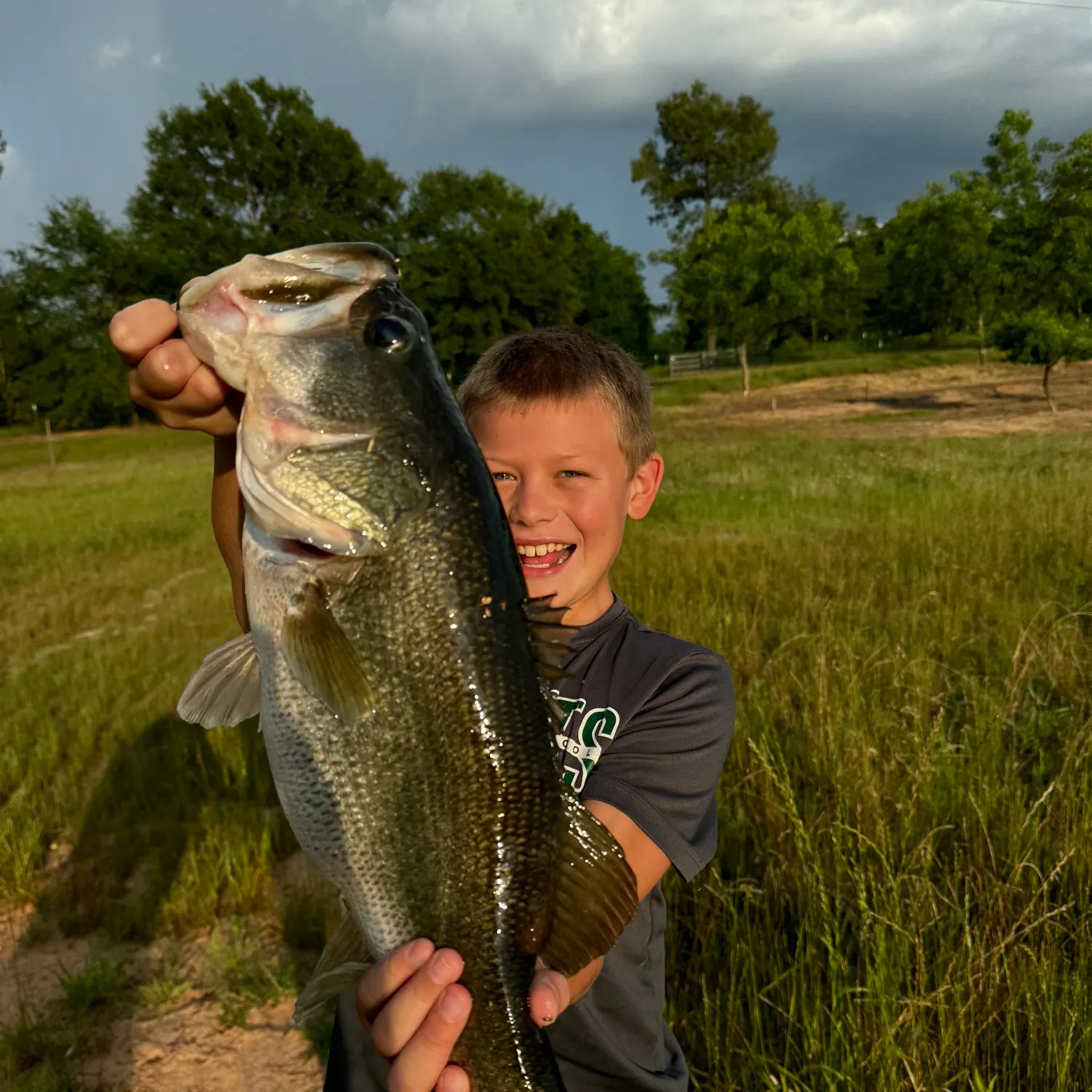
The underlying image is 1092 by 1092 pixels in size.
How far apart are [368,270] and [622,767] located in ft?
4.27

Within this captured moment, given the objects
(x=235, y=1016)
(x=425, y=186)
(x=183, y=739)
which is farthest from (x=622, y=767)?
(x=425, y=186)

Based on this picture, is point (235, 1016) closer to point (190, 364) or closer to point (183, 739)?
point (183, 739)

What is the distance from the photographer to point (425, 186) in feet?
176

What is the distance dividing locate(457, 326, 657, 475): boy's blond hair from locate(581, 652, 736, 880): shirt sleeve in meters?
0.83

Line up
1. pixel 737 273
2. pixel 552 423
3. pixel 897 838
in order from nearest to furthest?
pixel 552 423
pixel 897 838
pixel 737 273

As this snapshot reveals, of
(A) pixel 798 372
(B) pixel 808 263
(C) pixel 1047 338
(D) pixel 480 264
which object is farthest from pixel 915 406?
(D) pixel 480 264

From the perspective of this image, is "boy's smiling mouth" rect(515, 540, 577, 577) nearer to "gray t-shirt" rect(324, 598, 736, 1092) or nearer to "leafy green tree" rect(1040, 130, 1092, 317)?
"gray t-shirt" rect(324, 598, 736, 1092)

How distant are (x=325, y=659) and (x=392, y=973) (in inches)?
23.1

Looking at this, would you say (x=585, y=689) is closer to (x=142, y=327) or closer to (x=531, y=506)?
(x=531, y=506)

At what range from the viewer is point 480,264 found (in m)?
49.5

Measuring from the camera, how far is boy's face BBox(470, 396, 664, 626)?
242 cm

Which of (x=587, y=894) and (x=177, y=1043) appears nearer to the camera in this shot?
(x=587, y=894)

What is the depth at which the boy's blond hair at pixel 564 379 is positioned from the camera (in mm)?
2479

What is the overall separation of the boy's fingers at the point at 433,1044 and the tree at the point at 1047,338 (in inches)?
1174
